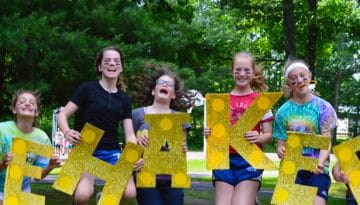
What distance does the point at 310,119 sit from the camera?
4863mm

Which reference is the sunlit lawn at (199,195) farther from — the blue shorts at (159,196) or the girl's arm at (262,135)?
the girl's arm at (262,135)

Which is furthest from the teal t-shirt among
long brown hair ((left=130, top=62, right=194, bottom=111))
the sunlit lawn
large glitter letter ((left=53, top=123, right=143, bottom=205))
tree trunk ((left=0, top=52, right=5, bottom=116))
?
the sunlit lawn

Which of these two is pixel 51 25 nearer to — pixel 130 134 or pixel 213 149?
pixel 130 134

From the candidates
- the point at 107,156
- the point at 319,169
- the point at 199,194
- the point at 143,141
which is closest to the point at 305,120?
the point at 319,169

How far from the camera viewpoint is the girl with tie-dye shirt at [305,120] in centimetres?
481

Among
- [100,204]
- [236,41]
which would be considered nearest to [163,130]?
[100,204]

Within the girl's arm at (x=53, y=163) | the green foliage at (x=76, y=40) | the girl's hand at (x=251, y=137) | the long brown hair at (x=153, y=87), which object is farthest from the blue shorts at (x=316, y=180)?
the girl's arm at (x=53, y=163)

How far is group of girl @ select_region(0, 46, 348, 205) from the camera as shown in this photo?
15.9ft

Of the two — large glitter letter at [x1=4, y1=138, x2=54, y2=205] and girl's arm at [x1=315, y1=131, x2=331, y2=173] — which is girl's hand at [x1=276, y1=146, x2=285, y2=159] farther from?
large glitter letter at [x1=4, y1=138, x2=54, y2=205]

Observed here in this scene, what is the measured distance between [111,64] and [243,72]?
109 centimetres

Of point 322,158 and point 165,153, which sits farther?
point 165,153

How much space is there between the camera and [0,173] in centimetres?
492

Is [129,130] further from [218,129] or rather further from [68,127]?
[218,129]

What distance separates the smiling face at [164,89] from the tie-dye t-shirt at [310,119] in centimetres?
97
